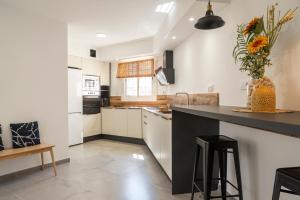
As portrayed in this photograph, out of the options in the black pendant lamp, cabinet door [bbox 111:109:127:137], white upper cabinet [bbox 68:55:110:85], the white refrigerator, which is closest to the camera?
the black pendant lamp

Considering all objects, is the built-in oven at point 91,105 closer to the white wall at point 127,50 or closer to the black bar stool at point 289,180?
the white wall at point 127,50

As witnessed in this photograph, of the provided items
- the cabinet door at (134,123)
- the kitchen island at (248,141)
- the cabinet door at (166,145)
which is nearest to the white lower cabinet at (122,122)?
the cabinet door at (134,123)

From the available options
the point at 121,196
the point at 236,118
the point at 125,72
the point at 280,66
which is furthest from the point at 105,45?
the point at 236,118

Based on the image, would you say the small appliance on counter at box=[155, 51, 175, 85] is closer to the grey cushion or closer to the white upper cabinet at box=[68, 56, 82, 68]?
the white upper cabinet at box=[68, 56, 82, 68]

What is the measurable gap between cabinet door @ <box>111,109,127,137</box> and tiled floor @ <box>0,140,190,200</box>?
1.36 meters

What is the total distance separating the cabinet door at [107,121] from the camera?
5.67 metres

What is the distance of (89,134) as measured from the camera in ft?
18.3

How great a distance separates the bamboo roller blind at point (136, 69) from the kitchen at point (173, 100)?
513 mm

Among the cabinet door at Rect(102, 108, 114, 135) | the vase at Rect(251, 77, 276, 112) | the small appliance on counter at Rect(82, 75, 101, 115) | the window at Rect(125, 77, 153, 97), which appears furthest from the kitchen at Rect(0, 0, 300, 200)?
the window at Rect(125, 77, 153, 97)

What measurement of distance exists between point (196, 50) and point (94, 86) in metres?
3.39

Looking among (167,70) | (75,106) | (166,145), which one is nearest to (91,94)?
(75,106)

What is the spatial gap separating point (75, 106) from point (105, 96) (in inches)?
46.5

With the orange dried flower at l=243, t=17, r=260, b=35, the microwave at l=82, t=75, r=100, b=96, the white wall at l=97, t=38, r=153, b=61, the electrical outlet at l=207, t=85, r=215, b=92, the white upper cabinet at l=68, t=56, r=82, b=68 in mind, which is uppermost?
the white wall at l=97, t=38, r=153, b=61

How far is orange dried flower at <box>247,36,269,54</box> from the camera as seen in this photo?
1.40m
